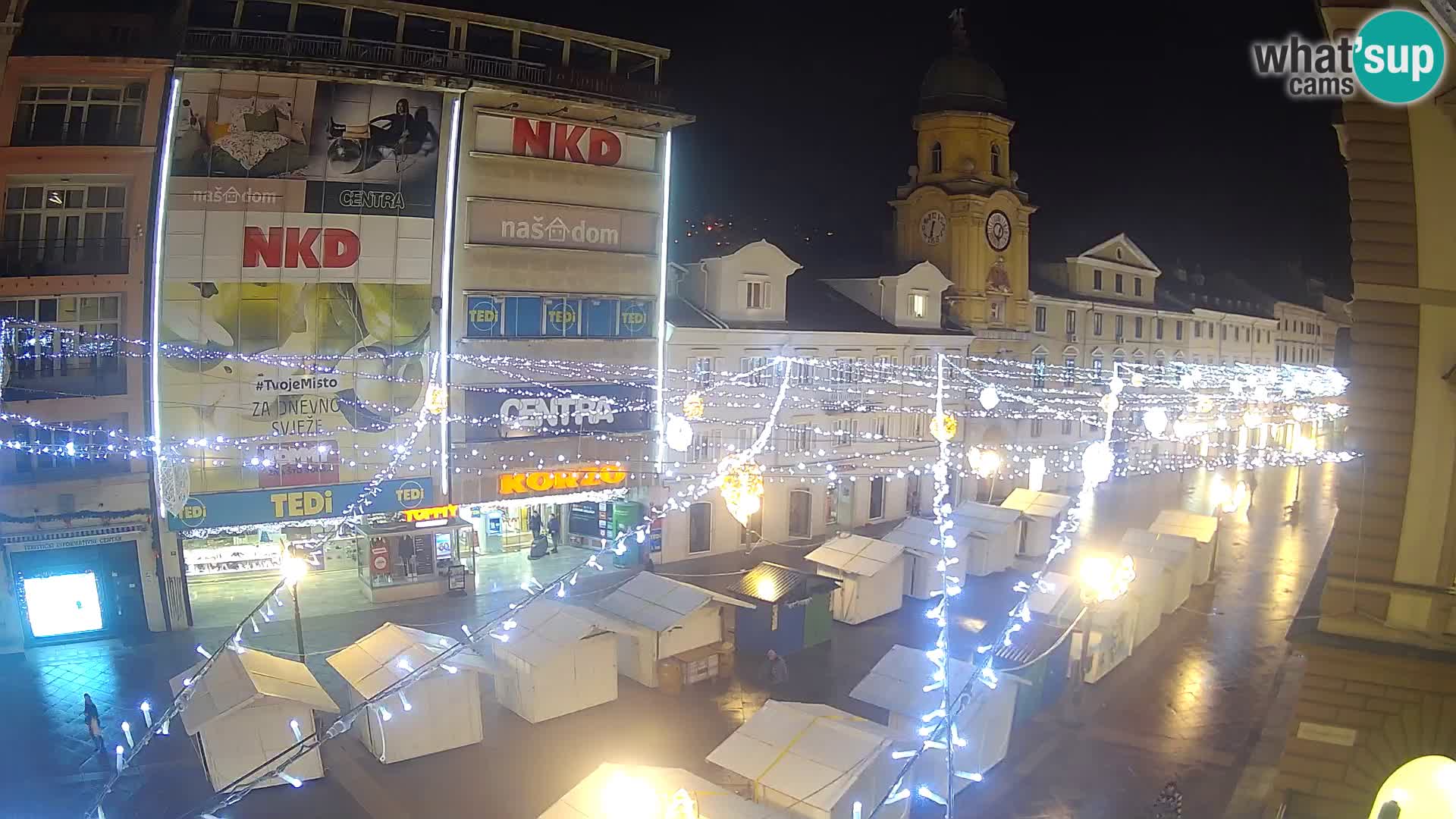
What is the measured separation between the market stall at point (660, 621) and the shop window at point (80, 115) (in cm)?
1442

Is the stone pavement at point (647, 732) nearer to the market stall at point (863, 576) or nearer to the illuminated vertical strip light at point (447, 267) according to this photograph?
the market stall at point (863, 576)

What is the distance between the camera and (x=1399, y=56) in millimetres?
8961

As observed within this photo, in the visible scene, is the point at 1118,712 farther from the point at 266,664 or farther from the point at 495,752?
the point at 266,664

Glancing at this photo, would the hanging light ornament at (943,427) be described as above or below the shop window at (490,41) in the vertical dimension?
below

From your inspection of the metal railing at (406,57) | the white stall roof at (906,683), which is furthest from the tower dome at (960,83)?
the white stall roof at (906,683)

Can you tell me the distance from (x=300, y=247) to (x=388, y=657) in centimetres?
1040

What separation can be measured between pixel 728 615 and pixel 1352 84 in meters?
14.6

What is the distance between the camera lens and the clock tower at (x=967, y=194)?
3525 centimetres

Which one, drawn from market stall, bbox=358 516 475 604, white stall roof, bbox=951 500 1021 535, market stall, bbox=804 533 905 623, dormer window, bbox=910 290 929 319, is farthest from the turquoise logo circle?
dormer window, bbox=910 290 929 319

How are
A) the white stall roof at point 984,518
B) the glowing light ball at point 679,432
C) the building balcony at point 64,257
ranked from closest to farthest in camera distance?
the building balcony at point 64,257 → the glowing light ball at point 679,432 → the white stall roof at point 984,518

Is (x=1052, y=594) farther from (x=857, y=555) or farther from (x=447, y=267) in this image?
(x=447, y=267)

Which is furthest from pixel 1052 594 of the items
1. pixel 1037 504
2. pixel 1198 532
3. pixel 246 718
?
pixel 246 718

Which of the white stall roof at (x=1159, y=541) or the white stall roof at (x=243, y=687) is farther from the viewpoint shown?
the white stall roof at (x=1159, y=541)

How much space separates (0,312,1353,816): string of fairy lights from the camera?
17.2 metres
